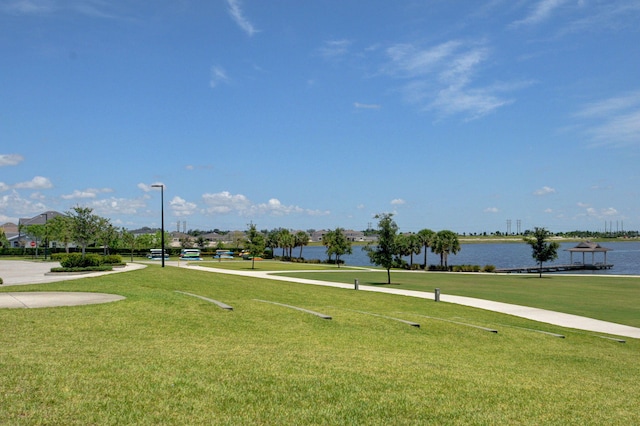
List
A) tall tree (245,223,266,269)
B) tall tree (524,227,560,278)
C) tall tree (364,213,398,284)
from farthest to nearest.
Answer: tall tree (245,223,266,269) → tall tree (524,227,560,278) → tall tree (364,213,398,284)

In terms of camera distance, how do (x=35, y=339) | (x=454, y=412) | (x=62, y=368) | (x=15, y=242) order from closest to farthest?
(x=454, y=412), (x=62, y=368), (x=35, y=339), (x=15, y=242)

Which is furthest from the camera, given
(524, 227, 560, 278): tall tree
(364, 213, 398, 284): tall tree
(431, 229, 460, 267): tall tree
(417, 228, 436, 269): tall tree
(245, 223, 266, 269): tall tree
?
(417, 228, 436, 269): tall tree

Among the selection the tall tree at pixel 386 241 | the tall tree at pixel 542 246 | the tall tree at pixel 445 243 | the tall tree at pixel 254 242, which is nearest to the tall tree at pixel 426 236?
the tall tree at pixel 445 243

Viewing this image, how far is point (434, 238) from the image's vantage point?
87.4 m

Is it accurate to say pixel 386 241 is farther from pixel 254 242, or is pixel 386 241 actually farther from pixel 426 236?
pixel 426 236

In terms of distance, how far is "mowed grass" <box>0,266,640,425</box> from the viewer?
675 cm

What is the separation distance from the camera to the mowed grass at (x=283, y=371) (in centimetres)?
675

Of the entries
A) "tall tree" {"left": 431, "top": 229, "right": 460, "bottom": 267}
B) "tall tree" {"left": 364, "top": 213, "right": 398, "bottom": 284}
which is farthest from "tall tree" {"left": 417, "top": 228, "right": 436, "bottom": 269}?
"tall tree" {"left": 364, "top": 213, "right": 398, "bottom": 284}

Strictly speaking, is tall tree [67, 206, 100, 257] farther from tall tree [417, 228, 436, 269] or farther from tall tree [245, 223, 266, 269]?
tall tree [417, 228, 436, 269]

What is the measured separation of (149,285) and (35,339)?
46.1 ft

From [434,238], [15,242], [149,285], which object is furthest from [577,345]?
[15,242]

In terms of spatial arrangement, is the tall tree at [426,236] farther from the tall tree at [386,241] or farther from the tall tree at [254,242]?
the tall tree at [386,241]

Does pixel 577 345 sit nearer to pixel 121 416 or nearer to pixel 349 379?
pixel 349 379

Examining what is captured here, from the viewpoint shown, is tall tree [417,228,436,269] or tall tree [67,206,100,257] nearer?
tall tree [67,206,100,257]
